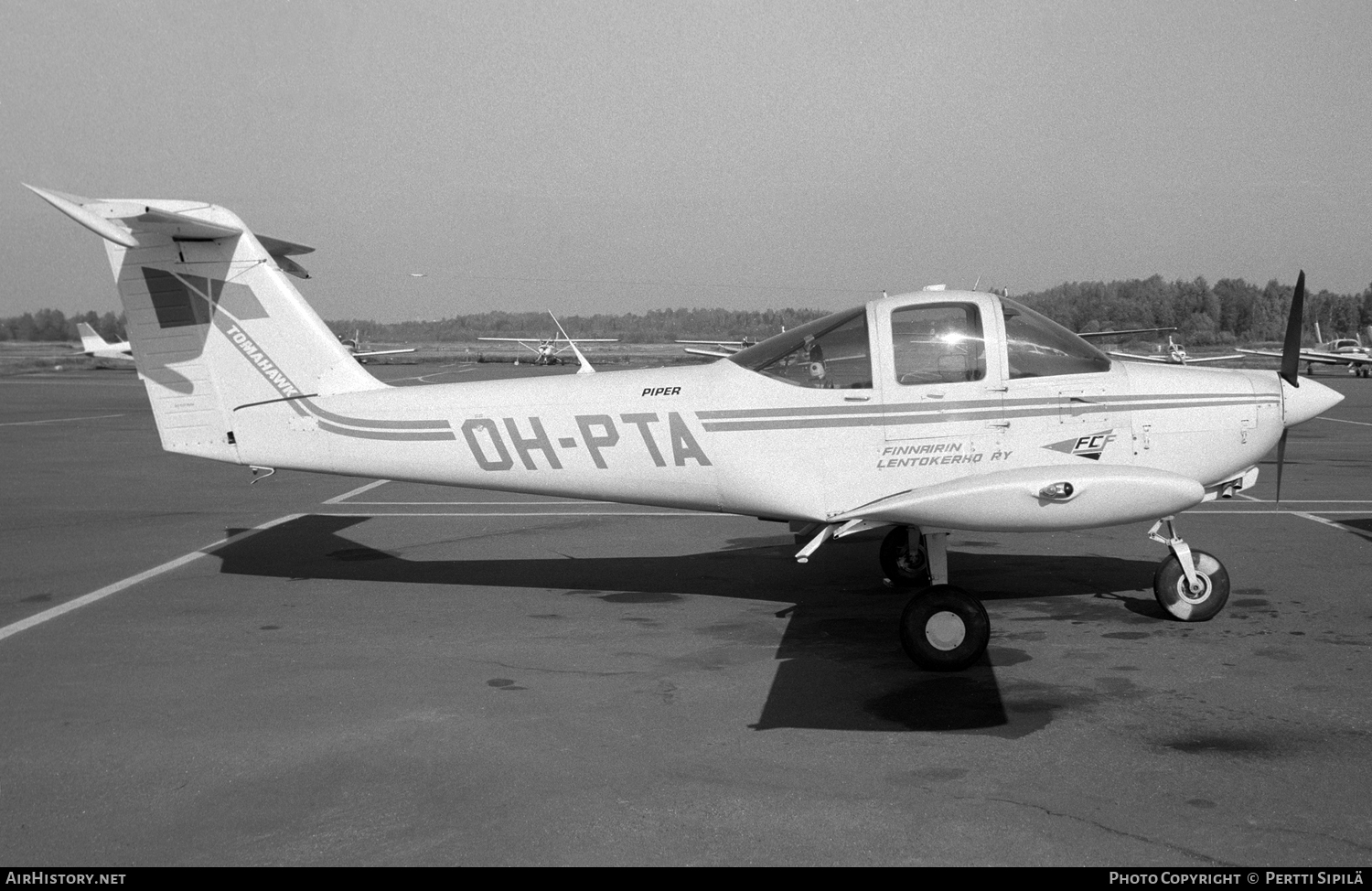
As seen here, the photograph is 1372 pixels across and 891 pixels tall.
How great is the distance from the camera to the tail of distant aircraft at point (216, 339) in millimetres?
8125

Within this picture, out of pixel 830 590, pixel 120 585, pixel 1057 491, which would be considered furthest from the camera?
pixel 120 585

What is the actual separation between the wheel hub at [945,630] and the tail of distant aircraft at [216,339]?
4794mm

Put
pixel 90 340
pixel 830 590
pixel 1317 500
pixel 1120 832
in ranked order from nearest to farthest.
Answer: pixel 1120 832, pixel 830 590, pixel 1317 500, pixel 90 340

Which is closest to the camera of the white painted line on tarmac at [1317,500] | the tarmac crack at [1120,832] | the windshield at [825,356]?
the tarmac crack at [1120,832]

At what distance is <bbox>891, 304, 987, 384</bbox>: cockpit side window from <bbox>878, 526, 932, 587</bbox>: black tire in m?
1.95

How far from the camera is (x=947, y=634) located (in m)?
6.41

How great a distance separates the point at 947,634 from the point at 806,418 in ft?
5.74

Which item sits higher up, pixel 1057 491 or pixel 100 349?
pixel 100 349

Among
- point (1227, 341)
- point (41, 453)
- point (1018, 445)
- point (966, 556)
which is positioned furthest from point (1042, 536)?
point (1227, 341)

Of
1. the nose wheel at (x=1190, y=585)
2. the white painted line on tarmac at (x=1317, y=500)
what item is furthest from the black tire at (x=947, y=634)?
the white painted line on tarmac at (x=1317, y=500)

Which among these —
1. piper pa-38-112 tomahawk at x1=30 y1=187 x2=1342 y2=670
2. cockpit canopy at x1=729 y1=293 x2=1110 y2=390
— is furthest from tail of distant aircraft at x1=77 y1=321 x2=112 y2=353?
cockpit canopy at x1=729 y1=293 x2=1110 y2=390

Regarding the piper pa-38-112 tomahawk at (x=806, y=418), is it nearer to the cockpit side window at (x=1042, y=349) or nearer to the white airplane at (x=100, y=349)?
the cockpit side window at (x=1042, y=349)

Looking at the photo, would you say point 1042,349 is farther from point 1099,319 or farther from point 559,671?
point 1099,319

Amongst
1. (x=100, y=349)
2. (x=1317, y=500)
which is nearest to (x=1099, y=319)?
(x=1317, y=500)
